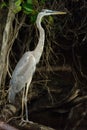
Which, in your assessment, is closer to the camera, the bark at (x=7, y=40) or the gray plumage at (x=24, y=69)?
the gray plumage at (x=24, y=69)

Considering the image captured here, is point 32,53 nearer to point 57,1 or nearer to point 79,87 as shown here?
point 57,1

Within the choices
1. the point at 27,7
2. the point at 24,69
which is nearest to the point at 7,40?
the point at 27,7

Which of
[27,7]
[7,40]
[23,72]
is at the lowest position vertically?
[23,72]

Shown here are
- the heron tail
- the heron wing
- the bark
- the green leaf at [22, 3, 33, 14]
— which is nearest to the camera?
the heron wing

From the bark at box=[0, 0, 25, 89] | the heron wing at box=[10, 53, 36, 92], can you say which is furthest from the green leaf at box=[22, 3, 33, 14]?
the heron wing at box=[10, 53, 36, 92]

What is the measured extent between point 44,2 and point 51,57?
838 mm

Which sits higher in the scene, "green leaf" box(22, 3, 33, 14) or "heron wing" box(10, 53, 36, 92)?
"green leaf" box(22, 3, 33, 14)

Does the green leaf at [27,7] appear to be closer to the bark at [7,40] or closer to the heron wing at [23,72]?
the bark at [7,40]

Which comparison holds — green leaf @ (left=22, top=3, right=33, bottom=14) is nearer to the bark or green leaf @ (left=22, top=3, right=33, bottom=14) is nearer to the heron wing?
the bark

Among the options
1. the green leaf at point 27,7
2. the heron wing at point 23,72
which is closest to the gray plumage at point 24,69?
the heron wing at point 23,72

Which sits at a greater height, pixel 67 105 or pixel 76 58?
pixel 76 58

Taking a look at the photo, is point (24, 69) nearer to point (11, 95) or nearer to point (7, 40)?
point (11, 95)

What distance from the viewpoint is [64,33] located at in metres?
4.71

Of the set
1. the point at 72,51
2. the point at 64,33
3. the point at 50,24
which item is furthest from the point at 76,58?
the point at 50,24
